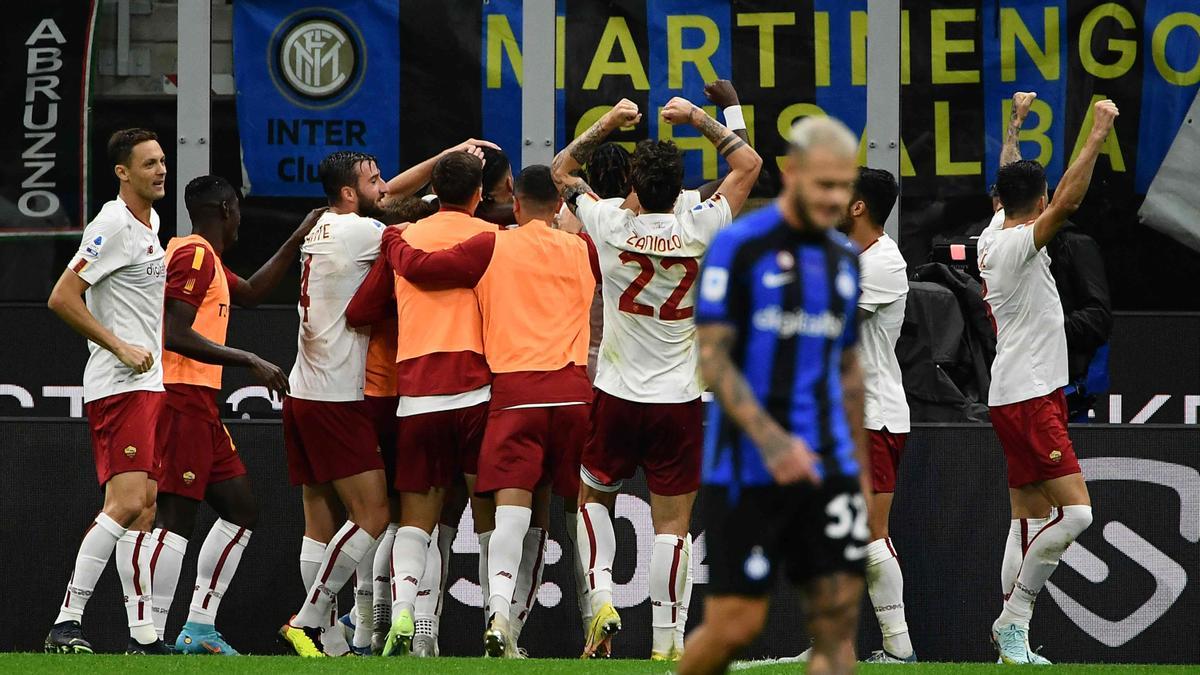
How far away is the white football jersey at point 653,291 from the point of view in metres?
7.64

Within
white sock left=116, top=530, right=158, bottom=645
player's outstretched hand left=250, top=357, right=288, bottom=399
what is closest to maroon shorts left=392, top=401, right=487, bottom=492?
player's outstretched hand left=250, top=357, right=288, bottom=399

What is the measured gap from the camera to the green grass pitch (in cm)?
692

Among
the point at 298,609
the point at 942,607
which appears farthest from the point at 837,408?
the point at 298,609

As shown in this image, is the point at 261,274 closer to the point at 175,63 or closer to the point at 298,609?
the point at 298,609

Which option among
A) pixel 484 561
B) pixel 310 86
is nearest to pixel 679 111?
pixel 484 561

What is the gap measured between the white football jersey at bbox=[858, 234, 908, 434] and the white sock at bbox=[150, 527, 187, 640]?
334 cm

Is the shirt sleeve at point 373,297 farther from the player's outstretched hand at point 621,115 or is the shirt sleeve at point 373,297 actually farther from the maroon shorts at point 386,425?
the player's outstretched hand at point 621,115

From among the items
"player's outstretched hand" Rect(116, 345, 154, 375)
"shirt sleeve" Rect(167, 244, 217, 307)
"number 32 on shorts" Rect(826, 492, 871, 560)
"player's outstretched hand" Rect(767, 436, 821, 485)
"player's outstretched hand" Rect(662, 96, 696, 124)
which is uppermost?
"player's outstretched hand" Rect(662, 96, 696, 124)

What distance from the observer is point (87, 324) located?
7.58 metres

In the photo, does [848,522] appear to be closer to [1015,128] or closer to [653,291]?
[653,291]

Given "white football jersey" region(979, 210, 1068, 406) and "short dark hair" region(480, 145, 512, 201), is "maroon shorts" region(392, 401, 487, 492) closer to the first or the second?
"short dark hair" region(480, 145, 512, 201)

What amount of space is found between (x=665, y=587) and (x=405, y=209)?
2.52 m

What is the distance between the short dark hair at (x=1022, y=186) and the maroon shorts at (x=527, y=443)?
227 cm

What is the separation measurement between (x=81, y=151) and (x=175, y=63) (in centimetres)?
91
